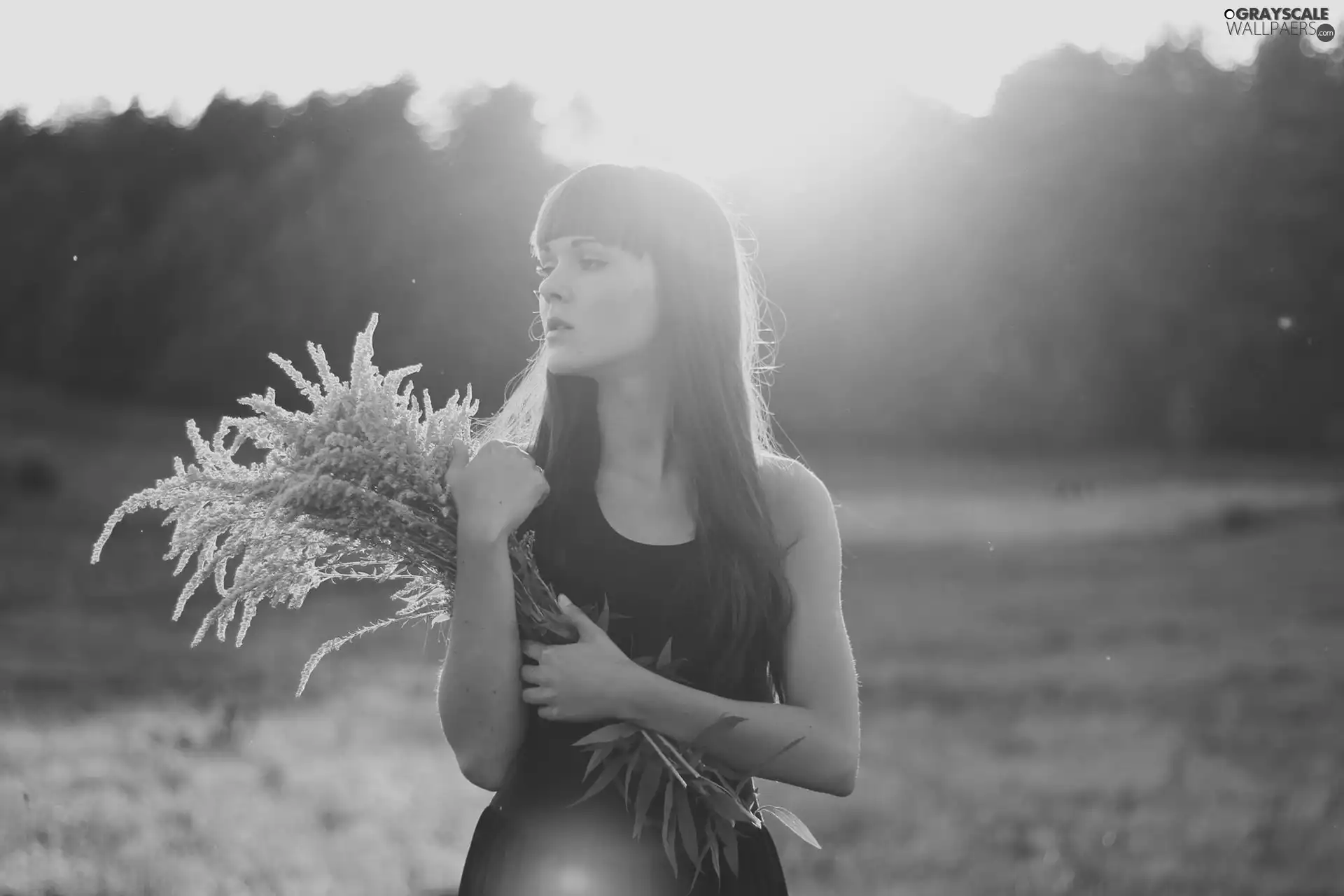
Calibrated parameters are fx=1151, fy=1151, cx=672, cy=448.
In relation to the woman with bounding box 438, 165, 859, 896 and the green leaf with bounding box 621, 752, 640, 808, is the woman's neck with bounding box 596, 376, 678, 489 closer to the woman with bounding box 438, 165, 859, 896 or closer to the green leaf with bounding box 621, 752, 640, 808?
the woman with bounding box 438, 165, 859, 896

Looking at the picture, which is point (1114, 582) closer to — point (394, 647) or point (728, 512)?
point (394, 647)

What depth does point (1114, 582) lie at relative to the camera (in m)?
22.2

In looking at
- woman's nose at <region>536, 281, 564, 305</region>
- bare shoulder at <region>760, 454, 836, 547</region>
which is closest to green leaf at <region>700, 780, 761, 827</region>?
bare shoulder at <region>760, 454, 836, 547</region>

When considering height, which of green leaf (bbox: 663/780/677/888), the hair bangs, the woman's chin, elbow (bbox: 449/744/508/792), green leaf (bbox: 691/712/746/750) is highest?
the hair bangs

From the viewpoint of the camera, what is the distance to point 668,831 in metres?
2.56

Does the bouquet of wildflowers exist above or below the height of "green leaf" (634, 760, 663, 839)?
above

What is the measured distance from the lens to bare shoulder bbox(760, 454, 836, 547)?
2.91 m

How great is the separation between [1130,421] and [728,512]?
29.9 m

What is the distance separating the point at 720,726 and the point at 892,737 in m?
9.92

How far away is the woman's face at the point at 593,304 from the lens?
9.16 ft

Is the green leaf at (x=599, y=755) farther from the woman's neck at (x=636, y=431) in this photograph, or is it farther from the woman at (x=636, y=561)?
the woman's neck at (x=636, y=431)

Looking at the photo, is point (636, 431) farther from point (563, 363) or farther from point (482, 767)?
point (482, 767)

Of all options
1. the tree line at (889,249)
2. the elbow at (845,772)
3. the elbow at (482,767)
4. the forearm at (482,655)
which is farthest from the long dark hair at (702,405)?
the tree line at (889,249)

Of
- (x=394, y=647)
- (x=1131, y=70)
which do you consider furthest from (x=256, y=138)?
(x=1131, y=70)
